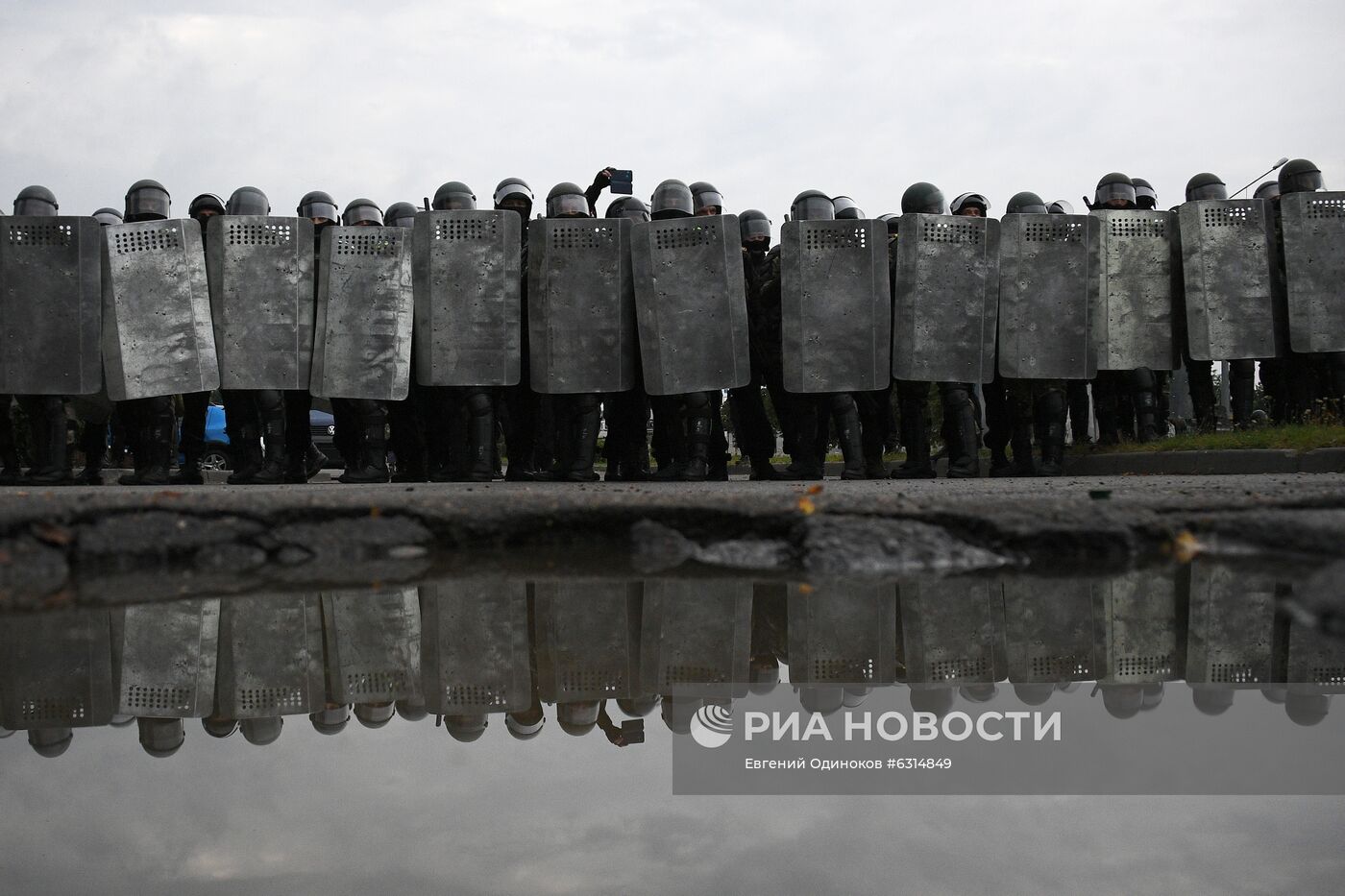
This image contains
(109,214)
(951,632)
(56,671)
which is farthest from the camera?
(109,214)

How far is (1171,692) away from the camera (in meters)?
2.29

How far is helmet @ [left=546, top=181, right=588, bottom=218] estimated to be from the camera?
30.1 feet

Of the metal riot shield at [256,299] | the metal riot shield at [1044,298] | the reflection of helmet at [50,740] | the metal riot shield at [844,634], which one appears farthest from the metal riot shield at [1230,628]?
the metal riot shield at [256,299]

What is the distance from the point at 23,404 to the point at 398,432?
255cm

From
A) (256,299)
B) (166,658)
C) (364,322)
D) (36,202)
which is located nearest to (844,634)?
(166,658)

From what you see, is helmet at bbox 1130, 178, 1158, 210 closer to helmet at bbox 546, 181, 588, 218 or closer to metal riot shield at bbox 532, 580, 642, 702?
helmet at bbox 546, 181, 588, 218

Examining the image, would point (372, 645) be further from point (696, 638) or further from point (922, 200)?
point (922, 200)

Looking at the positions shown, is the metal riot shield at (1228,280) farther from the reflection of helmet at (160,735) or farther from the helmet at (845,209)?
the reflection of helmet at (160,735)

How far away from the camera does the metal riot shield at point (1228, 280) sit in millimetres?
9828

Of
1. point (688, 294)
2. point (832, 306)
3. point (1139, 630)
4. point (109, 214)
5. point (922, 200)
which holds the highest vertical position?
point (109, 214)

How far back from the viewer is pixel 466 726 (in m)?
2.01

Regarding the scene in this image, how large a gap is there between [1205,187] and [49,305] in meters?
8.93

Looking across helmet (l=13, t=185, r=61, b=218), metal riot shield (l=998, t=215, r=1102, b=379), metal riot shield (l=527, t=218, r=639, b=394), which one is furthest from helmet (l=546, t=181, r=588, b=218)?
helmet (l=13, t=185, r=61, b=218)

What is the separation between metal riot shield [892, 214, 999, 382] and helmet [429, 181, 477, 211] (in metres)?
3.16
